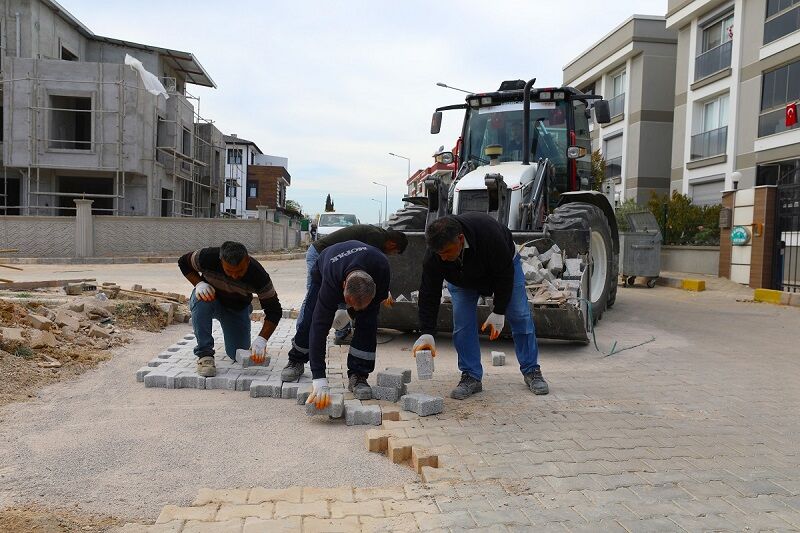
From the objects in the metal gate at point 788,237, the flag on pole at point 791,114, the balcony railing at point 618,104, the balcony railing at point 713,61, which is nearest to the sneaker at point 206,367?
the metal gate at point 788,237

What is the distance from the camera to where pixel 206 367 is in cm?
499

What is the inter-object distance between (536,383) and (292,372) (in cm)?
191

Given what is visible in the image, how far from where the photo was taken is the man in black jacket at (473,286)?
175 inches

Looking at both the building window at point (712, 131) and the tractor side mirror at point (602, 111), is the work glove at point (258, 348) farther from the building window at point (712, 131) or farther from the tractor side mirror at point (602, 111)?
the building window at point (712, 131)

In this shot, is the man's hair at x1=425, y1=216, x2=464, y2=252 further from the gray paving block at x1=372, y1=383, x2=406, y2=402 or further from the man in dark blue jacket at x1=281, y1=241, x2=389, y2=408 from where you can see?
the gray paving block at x1=372, y1=383, x2=406, y2=402

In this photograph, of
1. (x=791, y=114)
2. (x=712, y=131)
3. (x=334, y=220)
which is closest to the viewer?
(x=791, y=114)

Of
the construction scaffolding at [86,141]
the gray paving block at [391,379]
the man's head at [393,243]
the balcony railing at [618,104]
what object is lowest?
the gray paving block at [391,379]

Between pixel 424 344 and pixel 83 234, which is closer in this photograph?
pixel 424 344

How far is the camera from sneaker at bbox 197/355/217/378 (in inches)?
195

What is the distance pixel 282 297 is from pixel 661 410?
809 centimetres

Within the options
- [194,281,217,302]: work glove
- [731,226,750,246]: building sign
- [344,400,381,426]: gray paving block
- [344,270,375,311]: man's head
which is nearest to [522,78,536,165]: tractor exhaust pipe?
[194,281,217,302]: work glove

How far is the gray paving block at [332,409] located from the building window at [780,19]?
1845 cm

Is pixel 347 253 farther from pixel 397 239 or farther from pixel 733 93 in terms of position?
pixel 733 93

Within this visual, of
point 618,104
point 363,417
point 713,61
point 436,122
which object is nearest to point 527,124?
point 436,122
